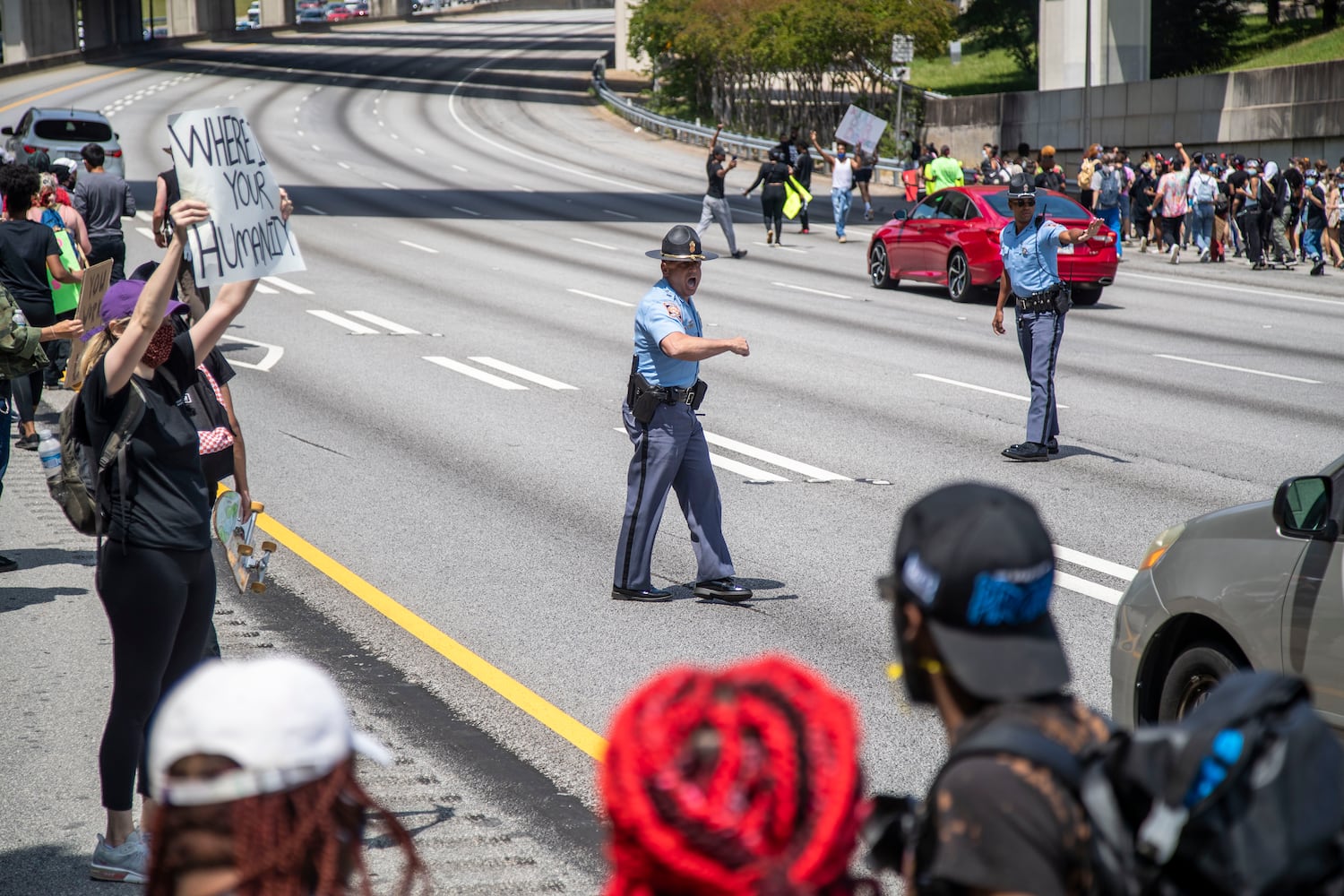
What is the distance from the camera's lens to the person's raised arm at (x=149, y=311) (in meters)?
4.40

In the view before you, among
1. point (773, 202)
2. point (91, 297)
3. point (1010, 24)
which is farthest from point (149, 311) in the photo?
point (1010, 24)

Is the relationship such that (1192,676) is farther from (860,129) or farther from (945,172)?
(860,129)

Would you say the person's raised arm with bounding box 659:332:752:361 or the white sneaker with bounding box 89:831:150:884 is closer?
the white sneaker with bounding box 89:831:150:884

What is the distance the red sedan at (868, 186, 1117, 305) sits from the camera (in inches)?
856

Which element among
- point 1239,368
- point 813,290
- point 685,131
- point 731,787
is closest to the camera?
point 731,787

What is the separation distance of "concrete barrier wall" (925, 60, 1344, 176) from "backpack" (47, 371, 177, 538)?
3440 centimetres

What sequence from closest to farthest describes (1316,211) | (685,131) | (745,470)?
(745,470) → (1316,211) → (685,131)

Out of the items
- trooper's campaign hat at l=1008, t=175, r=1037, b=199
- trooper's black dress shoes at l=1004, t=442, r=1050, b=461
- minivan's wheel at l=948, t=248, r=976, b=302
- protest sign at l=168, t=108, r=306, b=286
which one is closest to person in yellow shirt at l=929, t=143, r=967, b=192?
minivan's wheel at l=948, t=248, r=976, b=302

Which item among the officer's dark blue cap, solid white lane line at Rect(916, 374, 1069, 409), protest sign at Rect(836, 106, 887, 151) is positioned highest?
protest sign at Rect(836, 106, 887, 151)

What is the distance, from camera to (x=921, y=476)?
1120 cm

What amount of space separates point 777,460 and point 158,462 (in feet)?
24.7

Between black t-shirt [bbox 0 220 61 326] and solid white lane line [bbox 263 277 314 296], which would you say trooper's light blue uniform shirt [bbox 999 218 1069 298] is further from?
solid white lane line [bbox 263 277 314 296]

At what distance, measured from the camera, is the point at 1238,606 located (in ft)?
16.5

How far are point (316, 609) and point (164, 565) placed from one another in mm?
3187
